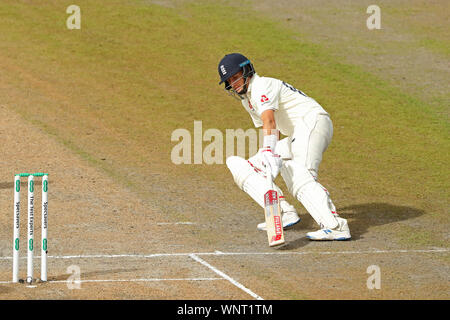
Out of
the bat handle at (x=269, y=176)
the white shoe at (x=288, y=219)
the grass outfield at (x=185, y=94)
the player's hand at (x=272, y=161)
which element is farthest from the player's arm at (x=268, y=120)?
the grass outfield at (x=185, y=94)

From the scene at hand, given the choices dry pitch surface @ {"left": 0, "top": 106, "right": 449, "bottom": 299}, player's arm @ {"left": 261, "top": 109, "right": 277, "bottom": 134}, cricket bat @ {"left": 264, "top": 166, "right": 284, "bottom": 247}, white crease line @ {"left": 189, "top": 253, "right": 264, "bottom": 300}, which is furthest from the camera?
player's arm @ {"left": 261, "top": 109, "right": 277, "bottom": 134}

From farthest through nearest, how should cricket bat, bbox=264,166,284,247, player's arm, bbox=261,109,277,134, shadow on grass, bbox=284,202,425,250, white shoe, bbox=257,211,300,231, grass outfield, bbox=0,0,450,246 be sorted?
1. grass outfield, bbox=0,0,450,246
2. shadow on grass, bbox=284,202,425,250
3. white shoe, bbox=257,211,300,231
4. player's arm, bbox=261,109,277,134
5. cricket bat, bbox=264,166,284,247

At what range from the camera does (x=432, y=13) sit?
23891 mm

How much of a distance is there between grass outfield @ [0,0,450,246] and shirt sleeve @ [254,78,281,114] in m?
2.25

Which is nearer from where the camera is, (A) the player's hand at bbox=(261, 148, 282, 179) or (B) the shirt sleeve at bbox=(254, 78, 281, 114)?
(A) the player's hand at bbox=(261, 148, 282, 179)

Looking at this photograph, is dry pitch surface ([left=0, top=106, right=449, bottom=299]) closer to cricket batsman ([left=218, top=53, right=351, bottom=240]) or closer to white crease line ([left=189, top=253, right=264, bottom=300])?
white crease line ([left=189, top=253, right=264, bottom=300])

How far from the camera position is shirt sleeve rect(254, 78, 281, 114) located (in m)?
10.3

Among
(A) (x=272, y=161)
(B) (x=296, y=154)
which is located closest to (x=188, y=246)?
(A) (x=272, y=161)

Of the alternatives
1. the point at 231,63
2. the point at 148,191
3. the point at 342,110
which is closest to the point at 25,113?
the point at 148,191

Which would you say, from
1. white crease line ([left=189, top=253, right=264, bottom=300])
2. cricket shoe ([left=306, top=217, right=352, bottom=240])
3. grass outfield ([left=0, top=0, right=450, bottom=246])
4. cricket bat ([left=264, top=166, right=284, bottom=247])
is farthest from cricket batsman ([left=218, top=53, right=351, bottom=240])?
white crease line ([left=189, top=253, right=264, bottom=300])

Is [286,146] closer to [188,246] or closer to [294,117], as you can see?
[294,117]

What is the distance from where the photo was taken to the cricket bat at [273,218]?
9.73 metres

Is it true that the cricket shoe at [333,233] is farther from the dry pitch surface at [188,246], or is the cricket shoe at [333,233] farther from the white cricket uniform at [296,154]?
the dry pitch surface at [188,246]
